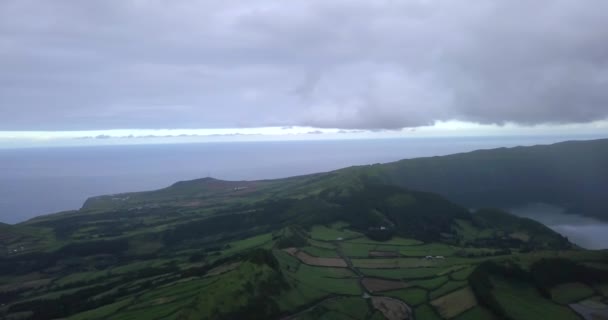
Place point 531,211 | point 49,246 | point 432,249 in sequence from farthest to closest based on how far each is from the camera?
point 531,211 → point 49,246 → point 432,249

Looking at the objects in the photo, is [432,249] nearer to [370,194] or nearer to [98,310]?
[370,194]

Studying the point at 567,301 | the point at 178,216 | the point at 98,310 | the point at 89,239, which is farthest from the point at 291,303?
the point at 178,216

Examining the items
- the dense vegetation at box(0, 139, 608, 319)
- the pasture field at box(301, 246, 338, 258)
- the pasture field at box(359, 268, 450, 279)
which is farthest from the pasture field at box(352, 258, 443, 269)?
the pasture field at box(301, 246, 338, 258)

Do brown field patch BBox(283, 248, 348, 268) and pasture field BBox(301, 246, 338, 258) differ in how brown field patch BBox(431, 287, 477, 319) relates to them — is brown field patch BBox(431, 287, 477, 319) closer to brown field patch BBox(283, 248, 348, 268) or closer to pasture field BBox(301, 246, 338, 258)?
brown field patch BBox(283, 248, 348, 268)

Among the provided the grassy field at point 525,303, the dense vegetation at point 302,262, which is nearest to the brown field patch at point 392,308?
the dense vegetation at point 302,262

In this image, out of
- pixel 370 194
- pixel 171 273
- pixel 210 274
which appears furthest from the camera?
pixel 370 194

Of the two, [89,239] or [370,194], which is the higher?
[370,194]
